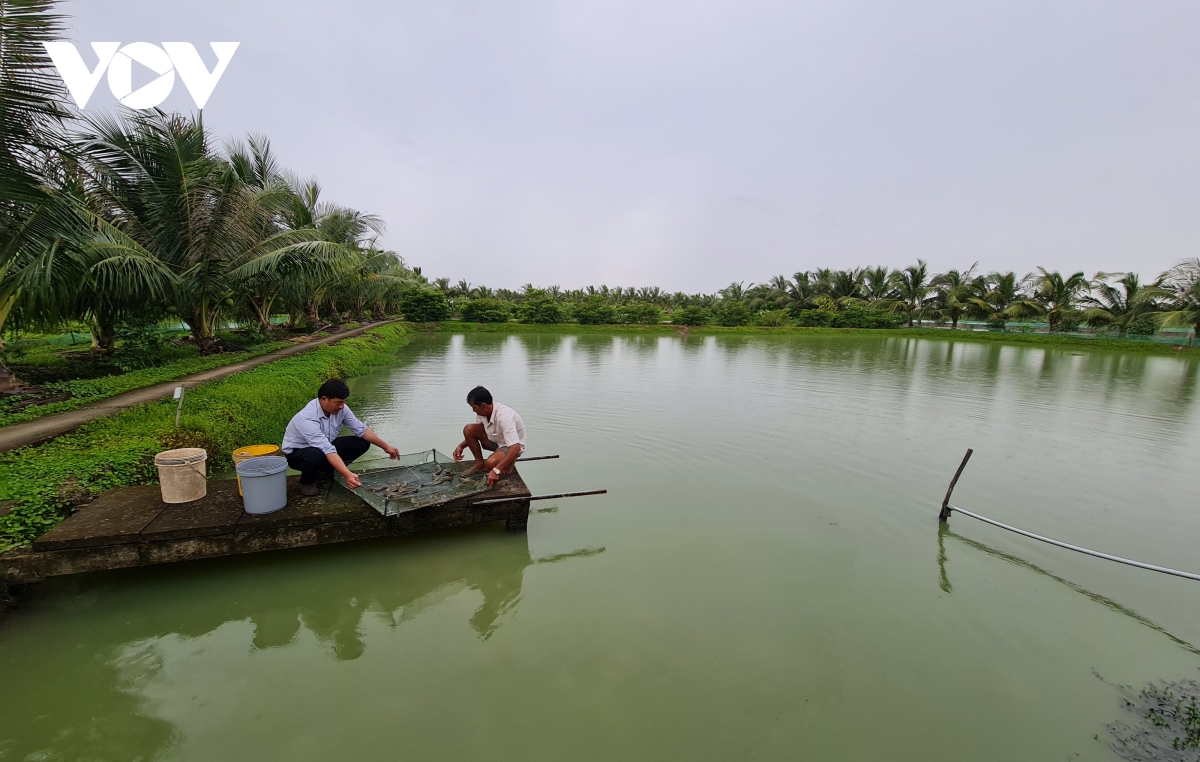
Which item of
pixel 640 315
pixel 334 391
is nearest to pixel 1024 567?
pixel 334 391

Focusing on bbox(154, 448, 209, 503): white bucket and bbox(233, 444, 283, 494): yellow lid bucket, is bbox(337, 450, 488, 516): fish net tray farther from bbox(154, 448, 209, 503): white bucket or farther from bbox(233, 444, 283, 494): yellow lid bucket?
bbox(154, 448, 209, 503): white bucket

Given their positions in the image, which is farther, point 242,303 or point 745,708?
point 242,303

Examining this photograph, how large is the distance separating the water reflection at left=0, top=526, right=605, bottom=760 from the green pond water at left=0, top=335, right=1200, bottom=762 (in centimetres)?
2

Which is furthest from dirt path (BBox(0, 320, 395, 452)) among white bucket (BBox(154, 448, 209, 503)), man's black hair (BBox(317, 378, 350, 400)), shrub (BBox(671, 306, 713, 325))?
shrub (BBox(671, 306, 713, 325))

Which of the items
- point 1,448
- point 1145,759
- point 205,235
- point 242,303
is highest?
point 205,235

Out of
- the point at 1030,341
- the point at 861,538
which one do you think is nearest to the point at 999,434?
the point at 861,538

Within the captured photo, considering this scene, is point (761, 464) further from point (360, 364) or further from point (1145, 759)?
point (360, 364)

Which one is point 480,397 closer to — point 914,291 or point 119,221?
point 119,221

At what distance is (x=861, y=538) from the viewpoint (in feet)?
17.1

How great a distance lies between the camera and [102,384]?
24.8 feet

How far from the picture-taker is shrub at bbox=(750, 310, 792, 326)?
42.2 metres

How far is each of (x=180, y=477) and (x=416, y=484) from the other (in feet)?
5.87

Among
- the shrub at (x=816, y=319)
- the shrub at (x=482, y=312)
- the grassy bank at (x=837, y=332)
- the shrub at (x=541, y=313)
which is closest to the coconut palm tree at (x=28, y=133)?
the grassy bank at (x=837, y=332)

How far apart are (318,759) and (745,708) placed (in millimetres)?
2357
